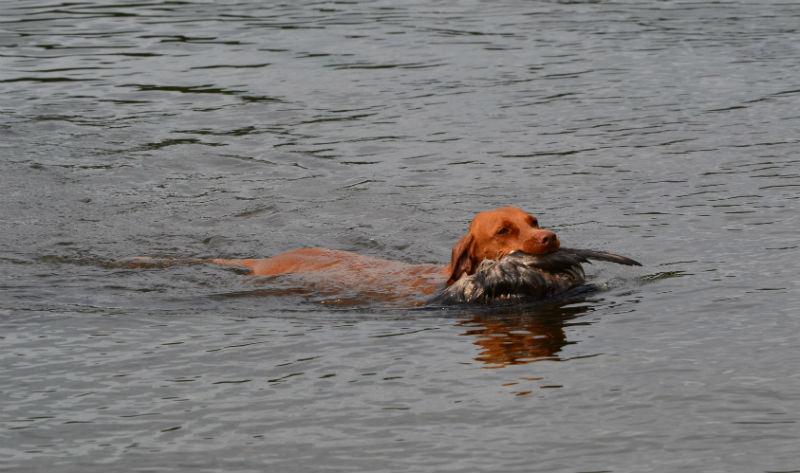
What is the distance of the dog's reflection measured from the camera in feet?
24.3

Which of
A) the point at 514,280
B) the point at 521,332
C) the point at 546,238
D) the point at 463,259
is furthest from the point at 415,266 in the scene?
the point at 521,332

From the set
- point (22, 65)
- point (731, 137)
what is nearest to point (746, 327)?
point (731, 137)

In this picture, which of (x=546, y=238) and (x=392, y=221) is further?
(x=392, y=221)

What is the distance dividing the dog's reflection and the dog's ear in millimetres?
450

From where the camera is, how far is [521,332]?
796cm

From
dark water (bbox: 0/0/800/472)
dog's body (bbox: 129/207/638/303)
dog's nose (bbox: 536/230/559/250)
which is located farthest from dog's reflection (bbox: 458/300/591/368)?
dog's nose (bbox: 536/230/559/250)

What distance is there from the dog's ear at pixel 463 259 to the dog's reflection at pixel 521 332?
450 mm

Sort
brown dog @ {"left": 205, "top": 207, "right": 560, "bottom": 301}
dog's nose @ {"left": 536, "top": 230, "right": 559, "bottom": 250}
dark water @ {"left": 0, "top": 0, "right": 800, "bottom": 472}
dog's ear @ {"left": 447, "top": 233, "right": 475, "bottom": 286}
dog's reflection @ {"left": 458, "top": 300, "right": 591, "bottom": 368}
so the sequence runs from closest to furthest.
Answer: dark water @ {"left": 0, "top": 0, "right": 800, "bottom": 472}
dog's reflection @ {"left": 458, "top": 300, "right": 591, "bottom": 368}
dog's nose @ {"left": 536, "top": 230, "right": 559, "bottom": 250}
brown dog @ {"left": 205, "top": 207, "right": 560, "bottom": 301}
dog's ear @ {"left": 447, "top": 233, "right": 475, "bottom": 286}

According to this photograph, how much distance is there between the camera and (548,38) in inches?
733

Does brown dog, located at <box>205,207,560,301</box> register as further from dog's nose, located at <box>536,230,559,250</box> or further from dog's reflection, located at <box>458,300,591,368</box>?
dog's reflection, located at <box>458,300,591,368</box>

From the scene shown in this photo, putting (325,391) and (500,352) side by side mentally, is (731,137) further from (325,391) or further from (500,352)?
(325,391)

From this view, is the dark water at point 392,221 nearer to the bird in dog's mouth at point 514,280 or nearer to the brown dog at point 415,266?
the bird in dog's mouth at point 514,280

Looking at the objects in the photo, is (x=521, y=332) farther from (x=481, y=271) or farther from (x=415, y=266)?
(x=415, y=266)

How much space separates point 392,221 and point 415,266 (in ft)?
6.52
